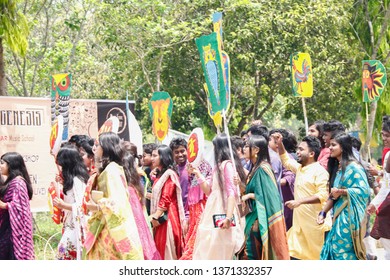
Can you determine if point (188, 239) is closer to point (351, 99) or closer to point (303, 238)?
point (303, 238)

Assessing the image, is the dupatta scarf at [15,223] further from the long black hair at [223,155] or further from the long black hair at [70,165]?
the long black hair at [223,155]

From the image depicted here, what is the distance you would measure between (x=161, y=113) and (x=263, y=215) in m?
3.18

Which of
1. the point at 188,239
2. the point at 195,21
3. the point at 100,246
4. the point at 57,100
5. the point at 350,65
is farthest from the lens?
the point at 350,65

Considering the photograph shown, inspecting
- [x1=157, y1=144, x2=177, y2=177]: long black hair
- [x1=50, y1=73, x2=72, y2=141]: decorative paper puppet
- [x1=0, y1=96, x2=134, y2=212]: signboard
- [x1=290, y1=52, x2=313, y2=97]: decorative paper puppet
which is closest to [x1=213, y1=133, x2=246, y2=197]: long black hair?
[x1=157, y1=144, x2=177, y2=177]: long black hair

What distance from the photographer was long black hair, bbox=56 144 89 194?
25.0ft

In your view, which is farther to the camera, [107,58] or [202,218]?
[107,58]

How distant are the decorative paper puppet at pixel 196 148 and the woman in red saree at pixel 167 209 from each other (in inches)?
A: 29.4

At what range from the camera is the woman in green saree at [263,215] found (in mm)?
7395

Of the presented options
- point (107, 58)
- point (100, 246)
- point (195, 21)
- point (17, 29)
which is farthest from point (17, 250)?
point (107, 58)

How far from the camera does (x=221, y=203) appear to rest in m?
7.75

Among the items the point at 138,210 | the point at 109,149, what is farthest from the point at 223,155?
the point at 109,149

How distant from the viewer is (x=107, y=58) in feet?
61.1

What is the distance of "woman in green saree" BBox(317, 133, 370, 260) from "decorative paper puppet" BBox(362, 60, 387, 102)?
3671 mm

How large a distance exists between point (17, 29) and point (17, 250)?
14.7 feet
